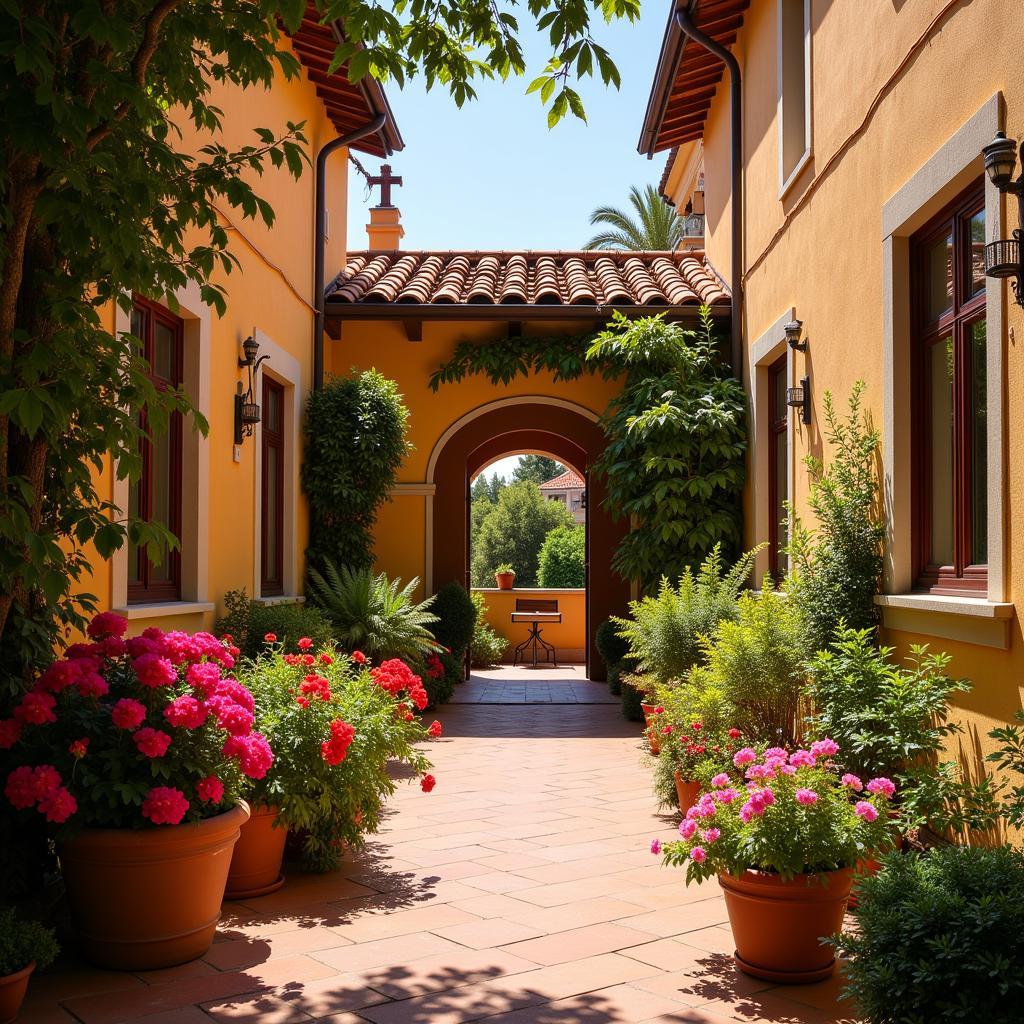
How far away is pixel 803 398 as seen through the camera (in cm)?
729

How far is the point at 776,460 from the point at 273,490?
439 cm

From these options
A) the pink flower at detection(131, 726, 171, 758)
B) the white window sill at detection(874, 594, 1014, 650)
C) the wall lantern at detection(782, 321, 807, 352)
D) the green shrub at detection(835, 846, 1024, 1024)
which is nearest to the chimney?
the wall lantern at detection(782, 321, 807, 352)

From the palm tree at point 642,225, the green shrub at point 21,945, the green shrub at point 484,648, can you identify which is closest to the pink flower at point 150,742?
the green shrub at point 21,945

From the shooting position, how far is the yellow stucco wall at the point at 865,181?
13.6 feet

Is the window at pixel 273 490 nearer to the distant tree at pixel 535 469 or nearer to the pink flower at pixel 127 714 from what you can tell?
the pink flower at pixel 127 714

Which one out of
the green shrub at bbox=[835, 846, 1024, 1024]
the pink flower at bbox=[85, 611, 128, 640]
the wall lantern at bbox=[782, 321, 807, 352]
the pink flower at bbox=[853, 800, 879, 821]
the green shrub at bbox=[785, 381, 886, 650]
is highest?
the wall lantern at bbox=[782, 321, 807, 352]

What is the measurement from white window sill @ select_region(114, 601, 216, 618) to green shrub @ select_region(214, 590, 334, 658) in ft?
0.79

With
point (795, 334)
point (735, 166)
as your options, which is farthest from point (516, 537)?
point (795, 334)

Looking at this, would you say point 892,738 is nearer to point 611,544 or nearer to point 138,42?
point 138,42

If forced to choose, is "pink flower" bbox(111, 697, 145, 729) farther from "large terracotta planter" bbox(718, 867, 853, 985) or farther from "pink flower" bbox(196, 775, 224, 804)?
"large terracotta planter" bbox(718, 867, 853, 985)

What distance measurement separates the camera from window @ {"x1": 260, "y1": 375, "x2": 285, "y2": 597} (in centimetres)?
940

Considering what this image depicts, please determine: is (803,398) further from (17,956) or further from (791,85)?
(17,956)

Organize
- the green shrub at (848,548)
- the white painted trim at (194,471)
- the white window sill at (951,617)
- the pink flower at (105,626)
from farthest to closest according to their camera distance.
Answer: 1. the white painted trim at (194,471)
2. the green shrub at (848,548)
3. the pink flower at (105,626)
4. the white window sill at (951,617)

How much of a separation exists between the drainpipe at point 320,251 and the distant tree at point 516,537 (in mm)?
20313
